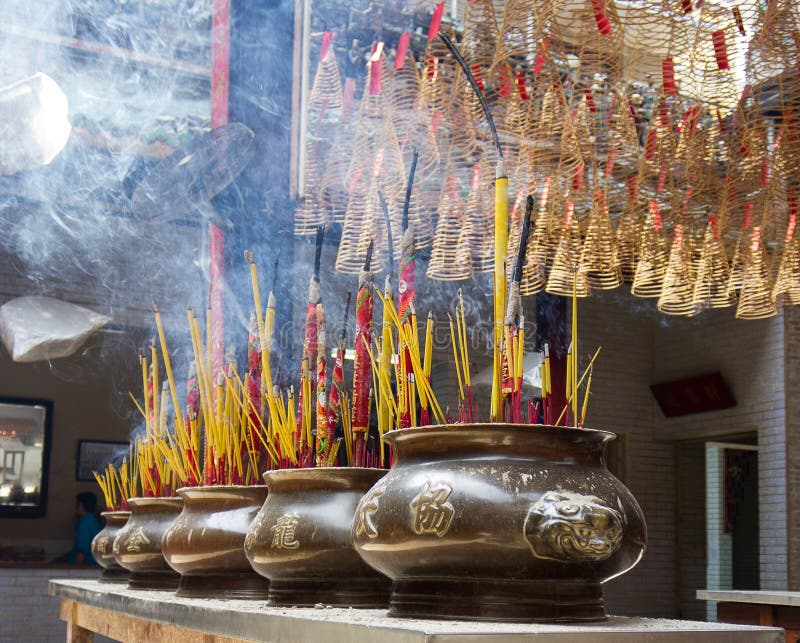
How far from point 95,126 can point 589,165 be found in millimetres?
1804

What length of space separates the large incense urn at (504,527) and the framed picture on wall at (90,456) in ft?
21.3

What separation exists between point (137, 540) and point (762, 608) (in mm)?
2651

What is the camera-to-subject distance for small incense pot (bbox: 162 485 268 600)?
1.79m

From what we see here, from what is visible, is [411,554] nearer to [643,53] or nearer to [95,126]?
[643,53]

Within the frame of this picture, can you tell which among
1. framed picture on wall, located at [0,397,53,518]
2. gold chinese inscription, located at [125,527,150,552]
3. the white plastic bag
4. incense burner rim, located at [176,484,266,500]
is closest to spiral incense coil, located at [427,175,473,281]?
gold chinese inscription, located at [125,527,150,552]

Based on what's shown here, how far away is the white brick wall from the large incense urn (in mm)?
5198

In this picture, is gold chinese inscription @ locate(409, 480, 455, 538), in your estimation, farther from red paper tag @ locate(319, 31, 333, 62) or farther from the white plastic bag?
the white plastic bag

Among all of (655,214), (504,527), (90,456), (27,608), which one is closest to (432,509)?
(504,527)

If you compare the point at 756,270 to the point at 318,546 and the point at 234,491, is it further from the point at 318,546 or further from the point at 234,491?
the point at 318,546

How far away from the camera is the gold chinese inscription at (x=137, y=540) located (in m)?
2.23

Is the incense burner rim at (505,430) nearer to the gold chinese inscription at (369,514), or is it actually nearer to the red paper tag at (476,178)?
the gold chinese inscription at (369,514)

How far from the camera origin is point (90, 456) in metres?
7.40

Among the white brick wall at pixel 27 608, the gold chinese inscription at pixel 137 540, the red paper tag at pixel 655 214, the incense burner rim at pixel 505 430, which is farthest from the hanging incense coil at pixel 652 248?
the white brick wall at pixel 27 608

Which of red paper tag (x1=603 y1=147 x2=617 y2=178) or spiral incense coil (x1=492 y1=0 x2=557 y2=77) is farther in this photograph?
red paper tag (x1=603 y1=147 x2=617 y2=178)
